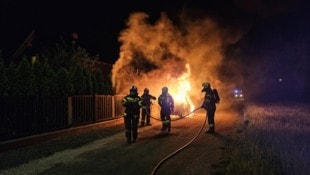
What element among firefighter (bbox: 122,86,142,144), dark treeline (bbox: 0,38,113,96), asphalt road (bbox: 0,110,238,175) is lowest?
asphalt road (bbox: 0,110,238,175)

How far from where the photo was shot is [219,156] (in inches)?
376

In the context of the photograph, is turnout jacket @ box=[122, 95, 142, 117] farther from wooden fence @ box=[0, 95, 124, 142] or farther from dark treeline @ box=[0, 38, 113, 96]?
dark treeline @ box=[0, 38, 113, 96]

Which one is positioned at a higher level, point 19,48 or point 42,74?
point 19,48

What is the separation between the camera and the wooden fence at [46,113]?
1188cm

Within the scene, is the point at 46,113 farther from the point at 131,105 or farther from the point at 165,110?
the point at 165,110

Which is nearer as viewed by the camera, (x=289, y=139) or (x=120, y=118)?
(x=289, y=139)

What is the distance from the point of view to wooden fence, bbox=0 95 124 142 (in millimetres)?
11875

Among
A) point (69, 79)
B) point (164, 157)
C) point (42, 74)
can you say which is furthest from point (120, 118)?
point (164, 157)

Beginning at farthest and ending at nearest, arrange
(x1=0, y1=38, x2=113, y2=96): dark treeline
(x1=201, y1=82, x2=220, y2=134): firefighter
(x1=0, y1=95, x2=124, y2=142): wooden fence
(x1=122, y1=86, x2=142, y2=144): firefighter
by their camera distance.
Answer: (x1=201, y1=82, x2=220, y2=134): firefighter → (x1=0, y1=38, x2=113, y2=96): dark treeline → (x1=122, y1=86, x2=142, y2=144): firefighter → (x1=0, y1=95, x2=124, y2=142): wooden fence

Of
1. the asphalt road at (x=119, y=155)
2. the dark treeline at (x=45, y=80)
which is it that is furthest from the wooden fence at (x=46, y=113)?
the asphalt road at (x=119, y=155)

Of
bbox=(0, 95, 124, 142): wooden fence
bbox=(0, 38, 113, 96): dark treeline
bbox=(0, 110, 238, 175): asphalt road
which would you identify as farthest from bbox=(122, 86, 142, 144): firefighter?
bbox=(0, 38, 113, 96): dark treeline

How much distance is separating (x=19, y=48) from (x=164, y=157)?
19.3 meters

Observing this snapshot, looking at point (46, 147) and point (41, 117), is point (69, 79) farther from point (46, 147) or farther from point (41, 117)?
point (46, 147)

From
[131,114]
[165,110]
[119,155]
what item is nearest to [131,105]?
[131,114]
